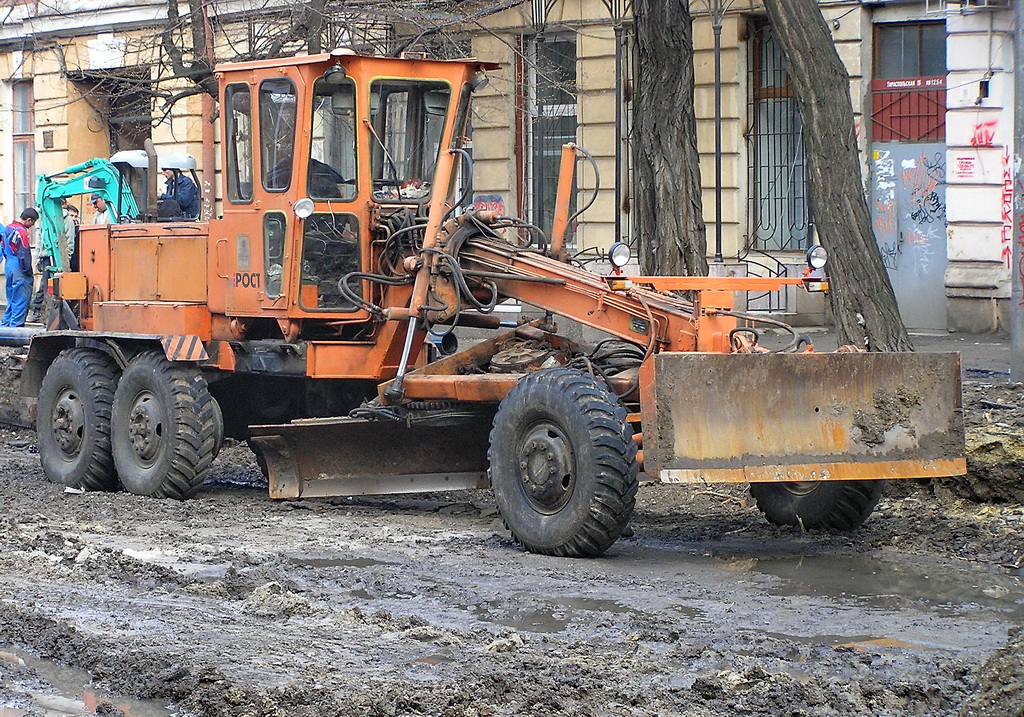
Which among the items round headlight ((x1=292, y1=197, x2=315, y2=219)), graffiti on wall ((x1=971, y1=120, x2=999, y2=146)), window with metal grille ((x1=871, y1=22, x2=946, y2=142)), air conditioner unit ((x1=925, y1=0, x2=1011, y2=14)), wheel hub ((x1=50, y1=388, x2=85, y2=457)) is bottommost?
wheel hub ((x1=50, y1=388, x2=85, y2=457))

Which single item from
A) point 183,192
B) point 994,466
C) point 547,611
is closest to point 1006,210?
point 994,466

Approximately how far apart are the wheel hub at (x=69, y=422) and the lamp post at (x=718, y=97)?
10483 mm

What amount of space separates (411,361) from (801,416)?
9.47ft

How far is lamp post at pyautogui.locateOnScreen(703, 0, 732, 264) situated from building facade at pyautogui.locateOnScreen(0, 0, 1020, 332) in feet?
0.40

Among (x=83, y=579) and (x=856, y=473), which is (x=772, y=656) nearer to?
(x=856, y=473)

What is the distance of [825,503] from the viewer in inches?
348

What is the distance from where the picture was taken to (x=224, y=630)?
21.7ft

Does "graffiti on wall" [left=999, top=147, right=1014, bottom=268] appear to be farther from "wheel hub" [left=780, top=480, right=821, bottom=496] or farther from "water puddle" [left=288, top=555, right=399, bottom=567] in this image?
"water puddle" [left=288, top=555, right=399, bottom=567]

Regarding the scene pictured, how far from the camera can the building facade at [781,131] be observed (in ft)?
60.0

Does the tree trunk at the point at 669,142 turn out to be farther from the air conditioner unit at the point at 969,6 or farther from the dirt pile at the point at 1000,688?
the dirt pile at the point at 1000,688

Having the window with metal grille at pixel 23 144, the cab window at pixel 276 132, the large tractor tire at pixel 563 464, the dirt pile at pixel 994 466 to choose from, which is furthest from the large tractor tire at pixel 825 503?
the window with metal grille at pixel 23 144

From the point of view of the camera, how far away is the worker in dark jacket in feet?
48.4

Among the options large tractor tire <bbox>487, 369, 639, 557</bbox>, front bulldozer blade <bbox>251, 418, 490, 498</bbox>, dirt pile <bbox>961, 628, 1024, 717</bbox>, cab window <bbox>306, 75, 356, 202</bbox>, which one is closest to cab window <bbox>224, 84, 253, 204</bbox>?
cab window <bbox>306, 75, 356, 202</bbox>

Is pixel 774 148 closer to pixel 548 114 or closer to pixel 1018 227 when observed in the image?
pixel 548 114
